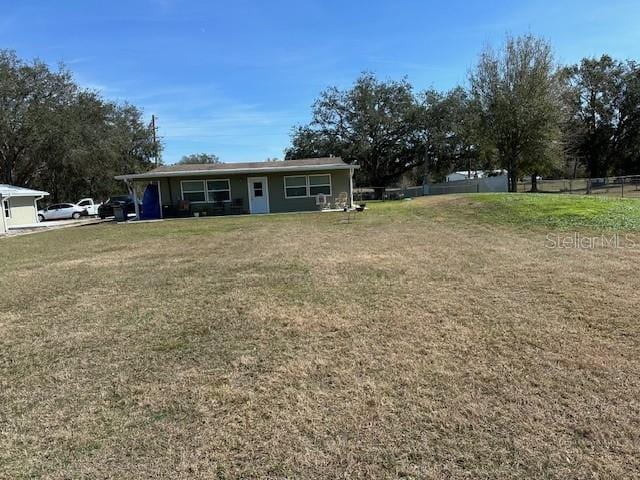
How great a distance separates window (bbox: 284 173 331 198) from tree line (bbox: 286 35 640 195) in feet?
38.3

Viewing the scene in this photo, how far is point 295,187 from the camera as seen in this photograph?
23984 mm

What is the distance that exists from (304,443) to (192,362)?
151 centimetres

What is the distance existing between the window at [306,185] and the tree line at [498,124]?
11663 millimetres

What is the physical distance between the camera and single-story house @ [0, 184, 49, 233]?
24609 millimetres

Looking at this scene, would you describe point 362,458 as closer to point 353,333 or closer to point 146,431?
point 146,431

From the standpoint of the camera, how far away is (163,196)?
24016mm

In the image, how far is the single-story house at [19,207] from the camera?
80.7 ft

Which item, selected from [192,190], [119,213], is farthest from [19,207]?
[192,190]

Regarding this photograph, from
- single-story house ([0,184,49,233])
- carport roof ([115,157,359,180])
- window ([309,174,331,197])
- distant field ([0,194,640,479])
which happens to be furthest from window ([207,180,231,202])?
distant field ([0,194,640,479])

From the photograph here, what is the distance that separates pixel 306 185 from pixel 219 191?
15.4 feet

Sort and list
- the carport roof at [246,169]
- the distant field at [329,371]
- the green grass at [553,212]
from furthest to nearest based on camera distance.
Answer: the carport roof at [246,169]
the green grass at [553,212]
the distant field at [329,371]

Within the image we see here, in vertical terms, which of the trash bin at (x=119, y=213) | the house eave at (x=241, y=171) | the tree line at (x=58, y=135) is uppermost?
the tree line at (x=58, y=135)

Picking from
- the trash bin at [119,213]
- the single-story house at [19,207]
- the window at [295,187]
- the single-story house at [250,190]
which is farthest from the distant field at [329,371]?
the single-story house at [19,207]

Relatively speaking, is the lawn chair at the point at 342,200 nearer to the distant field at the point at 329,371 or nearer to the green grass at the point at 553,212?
the green grass at the point at 553,212
